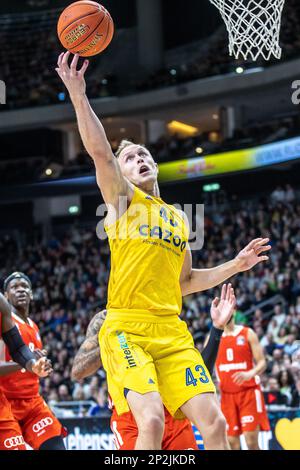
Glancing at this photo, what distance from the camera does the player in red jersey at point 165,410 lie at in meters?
4.92

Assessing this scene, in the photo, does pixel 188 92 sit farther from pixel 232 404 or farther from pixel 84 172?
pixel 232 404

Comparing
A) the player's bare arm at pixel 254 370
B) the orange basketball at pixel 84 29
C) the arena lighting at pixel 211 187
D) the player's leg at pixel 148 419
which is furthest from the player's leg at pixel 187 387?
the arena lighting at pixel 211 187

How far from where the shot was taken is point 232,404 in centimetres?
1022

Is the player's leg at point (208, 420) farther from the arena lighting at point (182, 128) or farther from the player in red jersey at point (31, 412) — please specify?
the arena lighting at point (182, 128)

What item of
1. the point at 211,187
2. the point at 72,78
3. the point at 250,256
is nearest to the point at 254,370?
the point at 250,256

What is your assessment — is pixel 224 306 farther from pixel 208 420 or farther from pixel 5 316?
pixel 5 316

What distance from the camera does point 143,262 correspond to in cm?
501

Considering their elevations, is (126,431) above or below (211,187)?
below

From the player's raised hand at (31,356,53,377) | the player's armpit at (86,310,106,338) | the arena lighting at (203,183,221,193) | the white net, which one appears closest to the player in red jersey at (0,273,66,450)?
the player's armpit at (86,310,106,338)

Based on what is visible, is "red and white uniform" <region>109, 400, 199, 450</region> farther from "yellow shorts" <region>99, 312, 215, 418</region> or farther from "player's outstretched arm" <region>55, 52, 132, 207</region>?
"player's outstretched arm" <region>55, 52, 132, 207</region>

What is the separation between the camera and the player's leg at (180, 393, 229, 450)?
182 inches

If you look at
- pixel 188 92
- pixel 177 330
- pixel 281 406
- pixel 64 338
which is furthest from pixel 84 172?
pixel 177 330

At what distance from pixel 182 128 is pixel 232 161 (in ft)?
23.0
